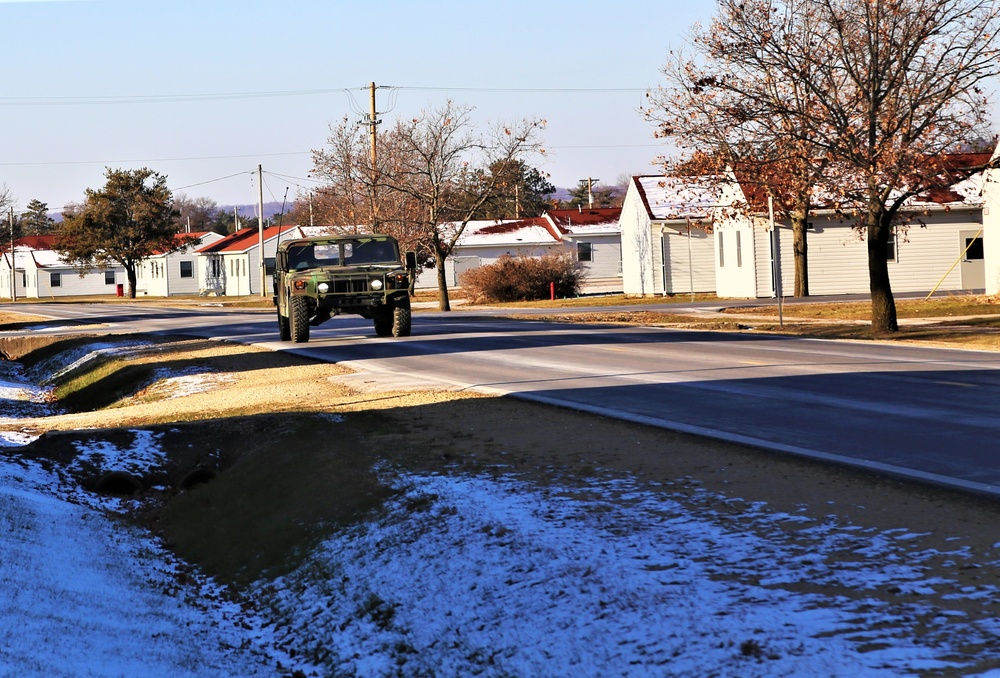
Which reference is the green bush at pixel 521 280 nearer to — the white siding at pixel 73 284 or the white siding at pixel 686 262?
the white siding at pixel 686 262

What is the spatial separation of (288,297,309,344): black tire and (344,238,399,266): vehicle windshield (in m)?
1.54

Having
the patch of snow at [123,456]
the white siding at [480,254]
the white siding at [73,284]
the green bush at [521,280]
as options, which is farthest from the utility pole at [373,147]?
the white siding at [73,284]

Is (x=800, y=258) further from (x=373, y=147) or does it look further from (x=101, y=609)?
(x=101, y=609)

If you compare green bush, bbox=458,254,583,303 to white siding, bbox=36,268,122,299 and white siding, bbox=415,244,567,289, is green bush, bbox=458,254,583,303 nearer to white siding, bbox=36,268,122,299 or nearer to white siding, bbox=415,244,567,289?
white siding, bbox=415,244,567,289

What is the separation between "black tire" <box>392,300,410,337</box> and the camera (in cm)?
2519

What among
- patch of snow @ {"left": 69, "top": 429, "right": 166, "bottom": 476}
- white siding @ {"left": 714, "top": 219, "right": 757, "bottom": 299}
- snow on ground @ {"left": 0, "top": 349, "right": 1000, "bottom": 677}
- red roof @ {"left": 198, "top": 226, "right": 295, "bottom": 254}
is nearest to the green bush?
white siding @ {"left": 714, "top": 219, "right": 757, "bottom": 299}

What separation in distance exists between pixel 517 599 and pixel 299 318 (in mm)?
18821

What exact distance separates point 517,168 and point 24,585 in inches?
1651

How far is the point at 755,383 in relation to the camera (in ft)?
46.7

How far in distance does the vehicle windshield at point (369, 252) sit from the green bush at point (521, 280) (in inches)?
1027

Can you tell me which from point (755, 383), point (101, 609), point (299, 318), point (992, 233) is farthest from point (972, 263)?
point (101, 609)

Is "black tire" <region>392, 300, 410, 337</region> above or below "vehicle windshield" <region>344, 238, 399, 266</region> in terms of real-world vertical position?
below

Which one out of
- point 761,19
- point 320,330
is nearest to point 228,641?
point 761,19

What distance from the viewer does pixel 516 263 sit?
52.3m
